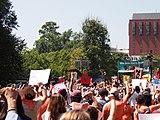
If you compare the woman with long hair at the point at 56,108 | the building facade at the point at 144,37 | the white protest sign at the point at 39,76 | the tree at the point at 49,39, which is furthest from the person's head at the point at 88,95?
the building facade at the point at 144,37

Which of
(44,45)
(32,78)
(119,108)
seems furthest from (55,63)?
(119,108)

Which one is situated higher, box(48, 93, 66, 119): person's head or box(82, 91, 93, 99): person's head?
box(82, 91, 93, 99): person's head

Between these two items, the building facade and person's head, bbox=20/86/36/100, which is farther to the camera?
the building facade

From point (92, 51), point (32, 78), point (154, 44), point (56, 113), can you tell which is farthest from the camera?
point (154, 44)

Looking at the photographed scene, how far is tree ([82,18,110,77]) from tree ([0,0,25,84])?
1870 centimetres

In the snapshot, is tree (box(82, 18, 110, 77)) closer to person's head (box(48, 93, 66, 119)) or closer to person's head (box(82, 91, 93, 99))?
person's head (box(82, 91, 93, 99))

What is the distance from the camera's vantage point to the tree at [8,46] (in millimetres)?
49000

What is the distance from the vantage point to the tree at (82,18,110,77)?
7069 cm

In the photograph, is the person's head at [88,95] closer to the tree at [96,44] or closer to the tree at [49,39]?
the tree at [96,44]

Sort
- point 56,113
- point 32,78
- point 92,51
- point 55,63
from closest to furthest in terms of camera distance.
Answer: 1. point 56,113
2. point 32,78
3. point 92,51
4. point 55,63

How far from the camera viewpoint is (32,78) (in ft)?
47.3

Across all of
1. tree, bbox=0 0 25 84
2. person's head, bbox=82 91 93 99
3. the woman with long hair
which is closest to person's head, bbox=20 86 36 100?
person's head, bbox=82 91 93 99

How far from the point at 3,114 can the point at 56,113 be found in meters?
0.93

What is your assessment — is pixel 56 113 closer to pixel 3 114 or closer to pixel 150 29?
pixel 3 114
